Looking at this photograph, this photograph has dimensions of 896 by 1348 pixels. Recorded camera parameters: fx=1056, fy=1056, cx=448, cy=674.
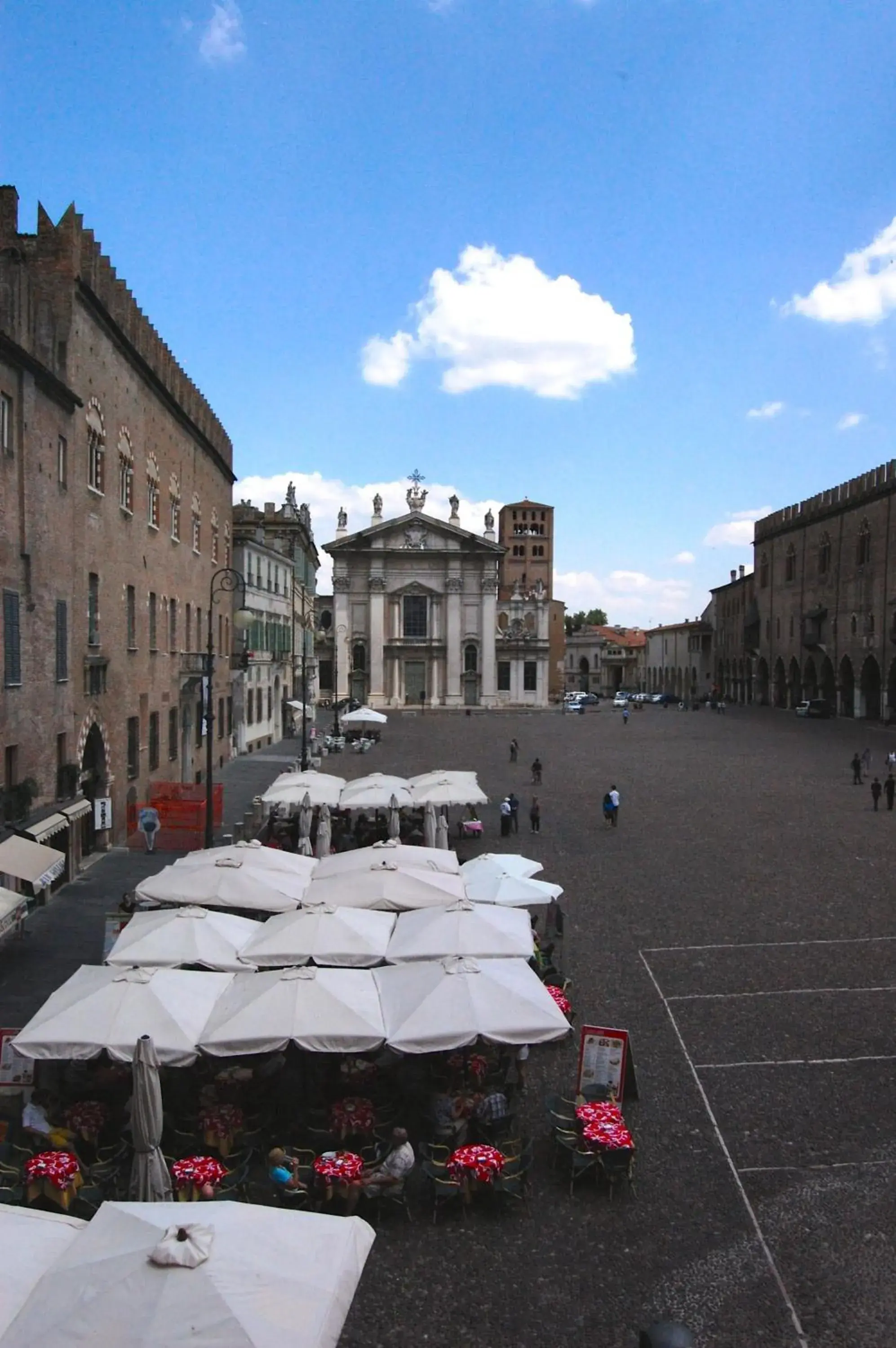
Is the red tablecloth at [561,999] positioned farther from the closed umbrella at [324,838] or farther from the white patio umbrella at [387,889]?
the closed umbrella at [324,838]

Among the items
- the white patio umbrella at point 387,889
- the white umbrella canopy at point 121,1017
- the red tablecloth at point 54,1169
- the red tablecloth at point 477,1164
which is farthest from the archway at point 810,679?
the red tablecloth at point 54,1169

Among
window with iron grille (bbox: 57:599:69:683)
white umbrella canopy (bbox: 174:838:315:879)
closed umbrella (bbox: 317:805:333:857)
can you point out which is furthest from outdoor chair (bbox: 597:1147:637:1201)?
window with iron grille (bbox: 57:599:69:683)

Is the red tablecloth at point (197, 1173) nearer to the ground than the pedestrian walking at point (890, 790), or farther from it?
nearer to the ground

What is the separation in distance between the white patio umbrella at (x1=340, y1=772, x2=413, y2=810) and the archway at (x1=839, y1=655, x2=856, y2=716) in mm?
44988

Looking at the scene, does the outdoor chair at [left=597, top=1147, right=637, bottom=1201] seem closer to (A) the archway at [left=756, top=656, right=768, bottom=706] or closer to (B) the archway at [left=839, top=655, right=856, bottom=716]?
(B) the archway at [left=839, top=655, right=856, bottom=716]

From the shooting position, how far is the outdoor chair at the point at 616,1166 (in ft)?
26.2

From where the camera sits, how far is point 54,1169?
7.62 m

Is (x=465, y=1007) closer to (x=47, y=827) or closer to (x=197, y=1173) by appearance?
(x=197, y=1173)

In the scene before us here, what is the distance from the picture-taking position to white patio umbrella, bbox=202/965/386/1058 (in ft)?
28.1

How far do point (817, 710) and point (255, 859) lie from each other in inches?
2111

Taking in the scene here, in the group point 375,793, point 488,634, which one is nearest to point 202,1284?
point 375,793

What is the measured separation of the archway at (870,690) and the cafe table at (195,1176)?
55445 mm

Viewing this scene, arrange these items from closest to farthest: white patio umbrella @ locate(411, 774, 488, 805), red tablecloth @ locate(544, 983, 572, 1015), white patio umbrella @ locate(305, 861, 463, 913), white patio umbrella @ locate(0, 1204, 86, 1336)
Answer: white patio umbrella @ locate(0, 1204, 86, 1336)
red tablecloth @ locate(544, 983, 572, 1015)
white patio umbrella @ locate(305, 861, 463, 913)
white patio umbrella @ locate(411, 774, 488, 805)

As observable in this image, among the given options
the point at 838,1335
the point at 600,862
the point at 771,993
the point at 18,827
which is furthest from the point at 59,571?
the point at 838,1335
